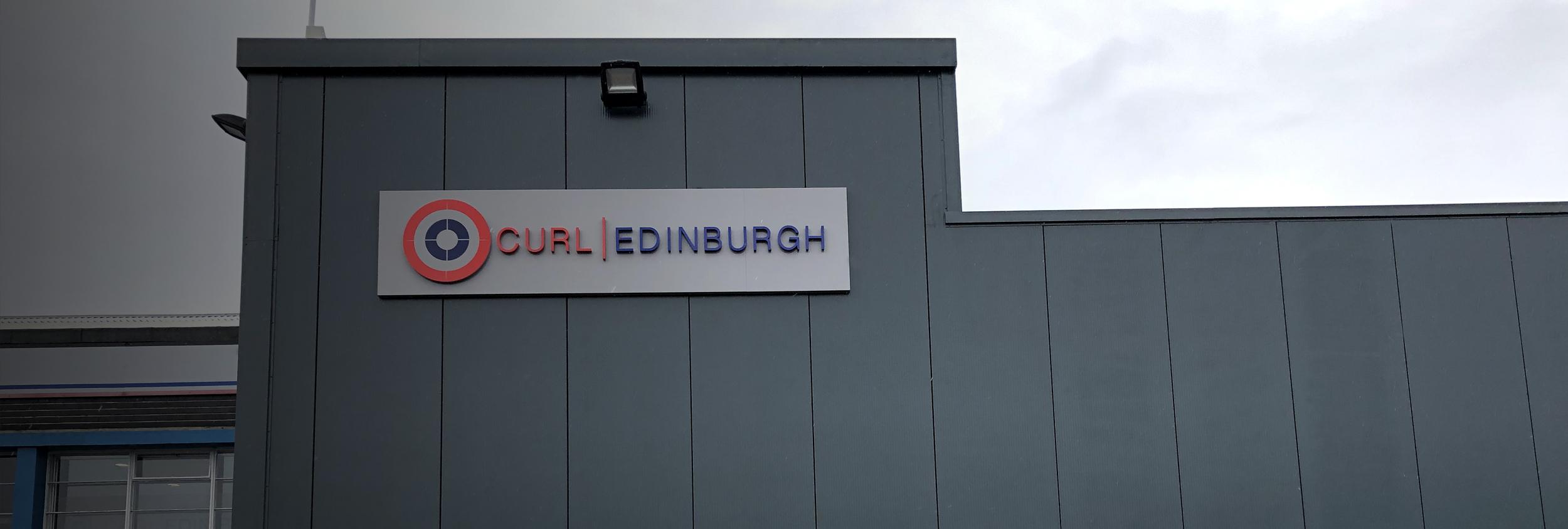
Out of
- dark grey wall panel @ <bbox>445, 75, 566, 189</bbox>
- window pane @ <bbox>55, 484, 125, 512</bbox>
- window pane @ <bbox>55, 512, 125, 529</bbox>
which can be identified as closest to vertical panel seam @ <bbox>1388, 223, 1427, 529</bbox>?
dark grey wall panel @ <bbox>445, 75, 566, 189</bbox>

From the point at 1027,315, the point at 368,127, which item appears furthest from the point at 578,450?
the point at 1027,315

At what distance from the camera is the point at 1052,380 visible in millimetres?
6371

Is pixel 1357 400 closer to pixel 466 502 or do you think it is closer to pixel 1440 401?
pixel 1440 401

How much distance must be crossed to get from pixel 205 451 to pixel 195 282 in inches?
185

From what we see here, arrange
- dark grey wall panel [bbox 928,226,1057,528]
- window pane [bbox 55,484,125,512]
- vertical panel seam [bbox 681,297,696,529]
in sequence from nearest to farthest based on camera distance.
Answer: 1. vertical panel seam [bbox 681,297,696,529]
2. dark grey wall panel [bbox 928,226,1057,528]
3. window pane [bbox 55,484,125,512]

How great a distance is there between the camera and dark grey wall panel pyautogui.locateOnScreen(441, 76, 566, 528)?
6.08 metres

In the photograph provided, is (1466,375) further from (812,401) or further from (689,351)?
(689,351)

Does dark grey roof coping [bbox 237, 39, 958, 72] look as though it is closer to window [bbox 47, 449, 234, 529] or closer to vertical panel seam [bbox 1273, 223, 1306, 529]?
vertical panel seam [bbox 1273, 223, 1306, 529]

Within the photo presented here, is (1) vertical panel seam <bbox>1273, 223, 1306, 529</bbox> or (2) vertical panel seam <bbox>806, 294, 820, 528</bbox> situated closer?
(2) vertical panel seam <bbox>806, 294, 820, 528</bbox>

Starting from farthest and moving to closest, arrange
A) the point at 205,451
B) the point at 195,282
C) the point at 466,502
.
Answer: the point at 195,282, the point at 205,451, the point at 466,502

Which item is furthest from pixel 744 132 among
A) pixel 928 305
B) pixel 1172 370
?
pixel 1172 370

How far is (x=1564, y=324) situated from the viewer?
6.64m

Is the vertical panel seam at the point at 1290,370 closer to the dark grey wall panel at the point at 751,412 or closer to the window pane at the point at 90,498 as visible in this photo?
the dark grey wall panel at the point at 751,412

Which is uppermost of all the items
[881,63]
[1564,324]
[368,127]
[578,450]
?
[881,63]
